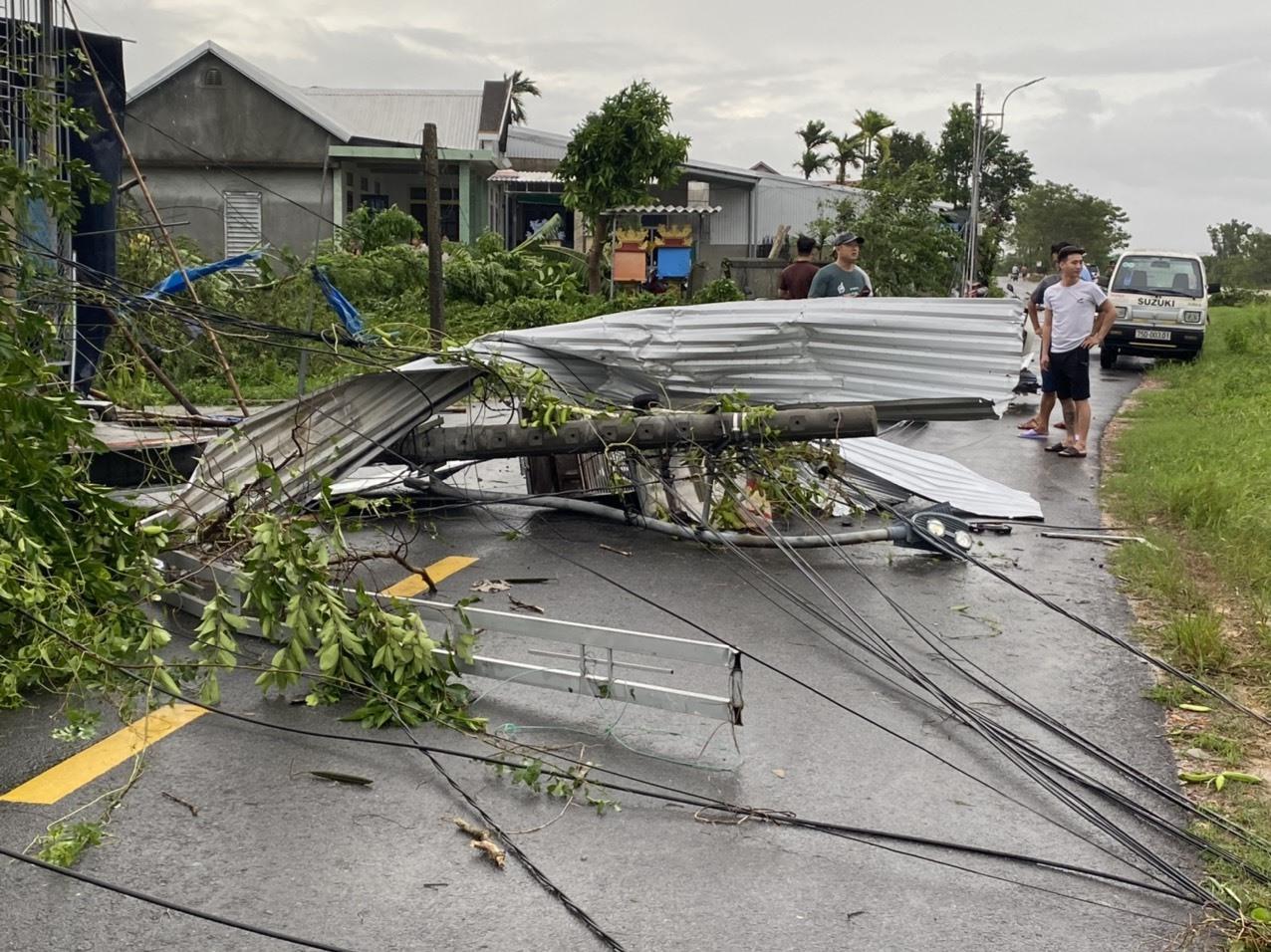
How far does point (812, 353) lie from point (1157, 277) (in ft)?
61.8

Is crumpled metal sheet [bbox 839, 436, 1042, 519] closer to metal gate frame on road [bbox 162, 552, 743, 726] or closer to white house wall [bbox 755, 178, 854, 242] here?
metal gate frame on road [bbox 162, 552, 743, 726]

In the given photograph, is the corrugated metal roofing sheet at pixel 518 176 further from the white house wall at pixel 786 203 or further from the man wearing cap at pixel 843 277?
the man wearing cap at pixel 843 277

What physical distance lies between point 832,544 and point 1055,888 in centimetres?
→ 429

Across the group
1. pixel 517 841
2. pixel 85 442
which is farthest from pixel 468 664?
pixel 85 442

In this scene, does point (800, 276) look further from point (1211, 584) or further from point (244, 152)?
point (244, 152)

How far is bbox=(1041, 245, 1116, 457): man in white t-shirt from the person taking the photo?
40.0 feet

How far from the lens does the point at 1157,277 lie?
24.4 metres

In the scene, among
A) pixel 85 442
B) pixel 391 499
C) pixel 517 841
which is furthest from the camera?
pixel 391 499

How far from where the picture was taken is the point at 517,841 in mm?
3932

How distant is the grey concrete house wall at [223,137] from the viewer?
29.8 metres

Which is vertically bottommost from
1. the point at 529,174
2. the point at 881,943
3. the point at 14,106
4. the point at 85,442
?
the point at 881,943

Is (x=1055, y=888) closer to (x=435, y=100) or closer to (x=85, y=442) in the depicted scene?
(x=85, y=442)

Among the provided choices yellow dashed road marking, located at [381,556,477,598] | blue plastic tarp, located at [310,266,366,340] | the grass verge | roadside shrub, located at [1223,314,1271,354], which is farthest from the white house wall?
yellow dashed road marking, located at [381,556,477,598]

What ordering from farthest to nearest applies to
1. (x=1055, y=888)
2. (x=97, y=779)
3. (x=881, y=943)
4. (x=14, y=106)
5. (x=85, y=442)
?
(x=14, y=106), (x=85, y=442), (x=97, y=779), (x=1055, y=888), (x=881, y=943)
